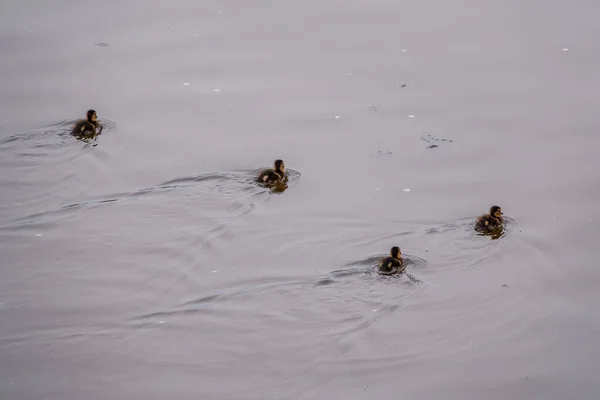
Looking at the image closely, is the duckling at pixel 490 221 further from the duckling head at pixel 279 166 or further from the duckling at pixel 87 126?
the duckling at pixel 87 126

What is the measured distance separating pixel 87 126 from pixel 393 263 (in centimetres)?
367

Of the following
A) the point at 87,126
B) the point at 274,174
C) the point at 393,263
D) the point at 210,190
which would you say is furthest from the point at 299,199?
the point at 87,126

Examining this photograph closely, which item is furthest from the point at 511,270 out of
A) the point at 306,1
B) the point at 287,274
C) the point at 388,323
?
the point at 306,1

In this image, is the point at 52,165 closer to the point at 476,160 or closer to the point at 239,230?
the point at 239,230

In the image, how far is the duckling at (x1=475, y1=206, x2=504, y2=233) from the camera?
7973 millimetres

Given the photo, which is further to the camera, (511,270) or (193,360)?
(511,270)

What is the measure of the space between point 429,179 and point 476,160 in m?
0.61

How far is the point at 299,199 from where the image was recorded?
8.58 metres

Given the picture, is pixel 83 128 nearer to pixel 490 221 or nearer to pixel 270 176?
pixel 270 176

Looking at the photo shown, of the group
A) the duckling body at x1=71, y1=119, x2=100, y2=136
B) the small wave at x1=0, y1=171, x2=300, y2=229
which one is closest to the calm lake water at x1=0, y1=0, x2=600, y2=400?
the small wave at x1=0, y1=171, x2=300, y2=229

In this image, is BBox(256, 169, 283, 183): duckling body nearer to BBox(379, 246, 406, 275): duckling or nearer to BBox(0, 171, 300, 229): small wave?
BBox(0, 171, 300, 229): small wave

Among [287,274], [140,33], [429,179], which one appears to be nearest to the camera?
[287,274]

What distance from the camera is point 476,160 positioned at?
909 centimetres

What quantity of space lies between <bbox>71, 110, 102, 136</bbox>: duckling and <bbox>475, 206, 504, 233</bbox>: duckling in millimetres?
3952
